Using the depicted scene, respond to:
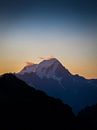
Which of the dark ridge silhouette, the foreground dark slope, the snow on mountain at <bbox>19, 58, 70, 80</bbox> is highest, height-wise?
the snow on mountain at <bbox>19, 58, 70, 80</bbox>

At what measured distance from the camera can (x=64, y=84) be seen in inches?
242

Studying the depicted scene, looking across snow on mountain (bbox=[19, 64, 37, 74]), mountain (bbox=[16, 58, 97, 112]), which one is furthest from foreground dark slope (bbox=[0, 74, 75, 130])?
snow on mountain (bbox=[19, 64, 37, 74])

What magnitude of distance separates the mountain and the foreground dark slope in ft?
0.40

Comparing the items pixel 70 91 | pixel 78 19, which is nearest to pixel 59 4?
pixel 78 19

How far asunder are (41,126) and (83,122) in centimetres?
78

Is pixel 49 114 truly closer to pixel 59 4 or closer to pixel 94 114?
pixel 94 114

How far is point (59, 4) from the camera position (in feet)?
19.4

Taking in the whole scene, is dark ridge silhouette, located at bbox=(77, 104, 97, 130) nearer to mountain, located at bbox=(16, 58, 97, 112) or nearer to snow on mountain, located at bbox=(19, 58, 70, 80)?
mountain, located at bbox=(16, 58, 97, 112)

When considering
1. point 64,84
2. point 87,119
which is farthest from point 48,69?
point 87,119

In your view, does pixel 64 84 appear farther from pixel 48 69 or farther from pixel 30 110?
pixel 30 110

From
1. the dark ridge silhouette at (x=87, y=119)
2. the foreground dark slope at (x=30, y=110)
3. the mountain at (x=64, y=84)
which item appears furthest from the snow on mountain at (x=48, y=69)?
the dark ridge silhouette at (x=87, y=119)

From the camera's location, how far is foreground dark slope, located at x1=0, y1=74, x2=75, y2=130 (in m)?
5.85

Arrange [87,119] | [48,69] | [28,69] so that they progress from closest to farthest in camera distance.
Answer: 1. [28,69]
2. [87,119]
3. [48,69]

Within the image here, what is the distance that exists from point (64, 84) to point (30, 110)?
2.64 ft
